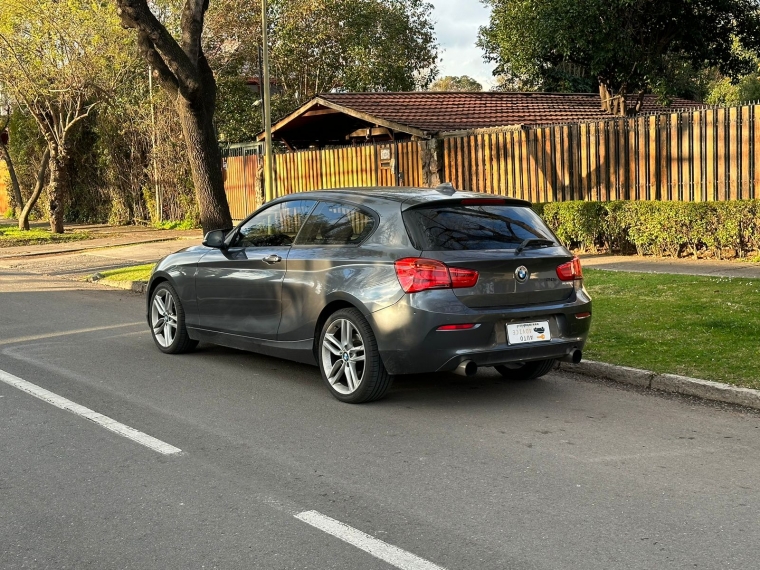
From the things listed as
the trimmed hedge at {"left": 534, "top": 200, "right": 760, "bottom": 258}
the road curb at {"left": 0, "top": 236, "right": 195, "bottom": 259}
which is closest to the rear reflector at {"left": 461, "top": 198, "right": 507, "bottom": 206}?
the trimmed hedge at {"left": 534, "top": 200, "right": 760, "bottom": 258}

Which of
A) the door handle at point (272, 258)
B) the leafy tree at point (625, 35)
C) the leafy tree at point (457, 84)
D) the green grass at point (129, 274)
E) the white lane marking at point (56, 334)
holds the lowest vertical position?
the white lane marking at point (56, 334)

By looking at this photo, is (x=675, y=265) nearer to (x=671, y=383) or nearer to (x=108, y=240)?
(x=671, y=383)

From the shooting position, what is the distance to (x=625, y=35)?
23.0 m

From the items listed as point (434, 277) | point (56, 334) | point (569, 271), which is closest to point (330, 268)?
point (434, 277)

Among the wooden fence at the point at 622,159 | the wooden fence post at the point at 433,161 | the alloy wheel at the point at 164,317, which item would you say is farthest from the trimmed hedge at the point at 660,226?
the alloy wheel at the point at 164,317

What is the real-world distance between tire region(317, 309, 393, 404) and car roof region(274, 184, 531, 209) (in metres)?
0.92

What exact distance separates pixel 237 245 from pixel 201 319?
80 centimetres

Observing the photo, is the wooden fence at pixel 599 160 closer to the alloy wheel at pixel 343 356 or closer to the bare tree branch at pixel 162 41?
the bare tree branch at pixel 162 41

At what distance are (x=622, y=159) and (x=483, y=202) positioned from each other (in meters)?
10.3

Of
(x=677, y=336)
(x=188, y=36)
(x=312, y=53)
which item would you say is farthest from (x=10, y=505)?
(x=312, y=53)

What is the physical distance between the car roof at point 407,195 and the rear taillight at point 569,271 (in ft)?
2.04

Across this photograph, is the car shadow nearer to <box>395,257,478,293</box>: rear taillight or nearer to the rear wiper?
<box>395,257,478,293</box>: rear taillight

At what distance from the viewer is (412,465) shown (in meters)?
5.52

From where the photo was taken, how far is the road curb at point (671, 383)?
6875 mm
